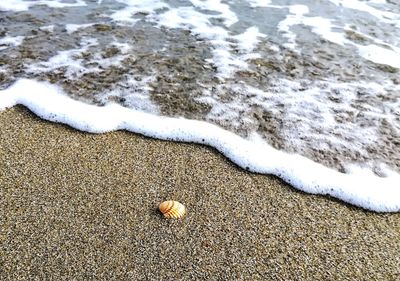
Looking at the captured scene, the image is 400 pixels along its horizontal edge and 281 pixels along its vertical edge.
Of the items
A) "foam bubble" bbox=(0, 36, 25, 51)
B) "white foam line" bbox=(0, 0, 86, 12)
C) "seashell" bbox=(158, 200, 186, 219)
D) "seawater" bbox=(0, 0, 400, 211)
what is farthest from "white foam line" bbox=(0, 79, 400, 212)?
"white foam line" bbox=(0, 0, 86, 12)

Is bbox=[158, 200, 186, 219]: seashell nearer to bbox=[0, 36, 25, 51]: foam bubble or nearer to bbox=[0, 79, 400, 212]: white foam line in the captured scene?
bbox=[0, 79, 400, 212]: white foam line

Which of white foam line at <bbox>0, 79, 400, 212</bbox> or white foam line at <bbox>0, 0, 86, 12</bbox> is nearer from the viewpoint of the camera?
white foam line at <bbox>0, 79, 400, 212</bbox>

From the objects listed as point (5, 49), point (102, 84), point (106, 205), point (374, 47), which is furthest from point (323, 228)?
point (5, 49)

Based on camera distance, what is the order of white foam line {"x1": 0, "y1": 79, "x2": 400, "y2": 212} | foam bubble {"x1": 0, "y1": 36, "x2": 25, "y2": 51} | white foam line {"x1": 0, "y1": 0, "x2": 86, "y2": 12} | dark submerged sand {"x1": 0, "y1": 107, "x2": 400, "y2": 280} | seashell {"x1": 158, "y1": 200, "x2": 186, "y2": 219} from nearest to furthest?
1. dark submerged sand {"x1": 0, "y1": 107, "x2": 400, "y2": 280}
2. seashell {"x1": 158, "y1": 200, "x2": 186, "y2": 219}
3. white foam line {"x1": 0, "y1": 79, "x2": 400, "y2": 212}
4. foam bubble {"x1": 0, "y1": 36, "x2": 25, "y2": 51}
5. white foam line {"x1": 0, "y1": 0, "x2": 86, "y2": 12}

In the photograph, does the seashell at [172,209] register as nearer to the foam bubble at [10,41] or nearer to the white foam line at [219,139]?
the white foam line at [219,139]

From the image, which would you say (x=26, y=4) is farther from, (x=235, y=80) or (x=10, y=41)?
(x=235, y=80)

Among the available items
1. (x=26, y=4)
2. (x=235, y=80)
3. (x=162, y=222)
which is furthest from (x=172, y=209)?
(x=26, y=4)

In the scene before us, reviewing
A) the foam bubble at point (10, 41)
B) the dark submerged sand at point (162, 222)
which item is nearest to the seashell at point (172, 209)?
the dark submerged sand at point (162, 222)
